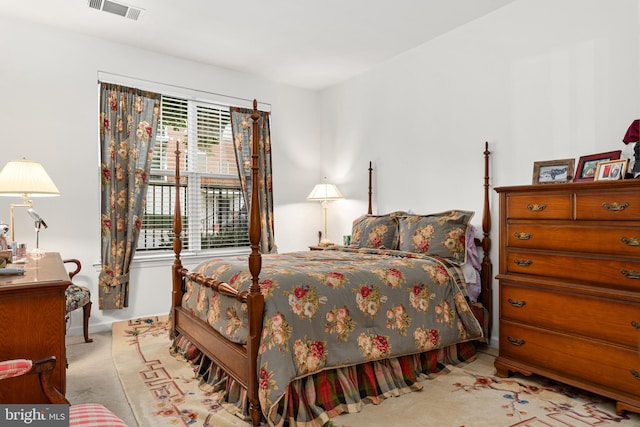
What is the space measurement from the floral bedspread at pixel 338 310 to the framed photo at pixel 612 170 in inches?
43.9

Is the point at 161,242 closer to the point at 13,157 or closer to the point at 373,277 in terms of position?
the point at 13,157

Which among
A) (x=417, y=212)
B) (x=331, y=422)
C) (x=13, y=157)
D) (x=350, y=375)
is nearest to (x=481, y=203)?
(x=417, y=212)

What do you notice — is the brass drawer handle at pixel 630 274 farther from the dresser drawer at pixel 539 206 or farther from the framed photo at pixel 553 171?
the framed photo at pixel 553 171

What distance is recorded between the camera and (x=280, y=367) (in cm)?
199

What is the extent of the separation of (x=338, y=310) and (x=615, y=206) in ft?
5.27

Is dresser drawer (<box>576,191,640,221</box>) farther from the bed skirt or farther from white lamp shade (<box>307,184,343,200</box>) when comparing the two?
white lamp shade (<box>307,184,343,200</box>)

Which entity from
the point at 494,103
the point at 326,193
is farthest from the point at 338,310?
the point at 326,193

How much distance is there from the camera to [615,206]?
2178 mm

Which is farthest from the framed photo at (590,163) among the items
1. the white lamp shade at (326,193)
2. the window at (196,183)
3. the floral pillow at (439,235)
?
the window at (196,183)

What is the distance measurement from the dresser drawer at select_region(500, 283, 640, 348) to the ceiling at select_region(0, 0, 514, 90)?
7.64ft

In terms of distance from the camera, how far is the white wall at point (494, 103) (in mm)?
2734

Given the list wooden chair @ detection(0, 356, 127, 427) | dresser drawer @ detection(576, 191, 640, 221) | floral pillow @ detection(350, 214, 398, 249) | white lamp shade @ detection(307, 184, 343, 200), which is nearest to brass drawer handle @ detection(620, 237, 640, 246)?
dresser drawer @ detection(576, 191, 640, 221)

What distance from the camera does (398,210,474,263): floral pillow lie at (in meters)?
3.15

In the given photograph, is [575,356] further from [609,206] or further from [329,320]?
[329,320]
